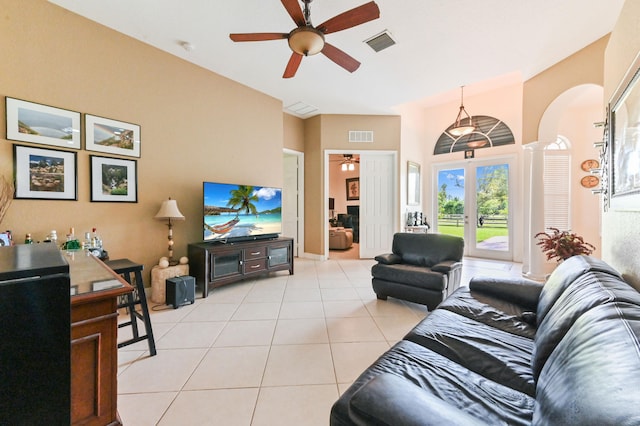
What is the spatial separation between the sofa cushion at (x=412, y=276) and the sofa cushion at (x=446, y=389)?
60.5 inches

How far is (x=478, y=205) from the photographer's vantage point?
5.91 meters

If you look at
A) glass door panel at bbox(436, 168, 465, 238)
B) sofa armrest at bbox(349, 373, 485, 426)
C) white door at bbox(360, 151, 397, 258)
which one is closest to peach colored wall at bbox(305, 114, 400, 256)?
white door at bbox(360, 151, 397, 258)

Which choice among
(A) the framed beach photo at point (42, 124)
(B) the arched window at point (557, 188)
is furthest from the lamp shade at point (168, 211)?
(B) the arched window at point (557, 188)

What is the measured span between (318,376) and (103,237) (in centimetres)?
288

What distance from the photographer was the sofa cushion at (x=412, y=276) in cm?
277

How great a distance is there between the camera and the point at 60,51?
2664mm

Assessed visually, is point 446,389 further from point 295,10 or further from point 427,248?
point 295,10

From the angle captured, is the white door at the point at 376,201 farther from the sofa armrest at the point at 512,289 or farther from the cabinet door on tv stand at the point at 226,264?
the sofa armrest at the point at 512,289

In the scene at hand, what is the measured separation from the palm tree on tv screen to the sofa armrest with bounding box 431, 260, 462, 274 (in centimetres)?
274

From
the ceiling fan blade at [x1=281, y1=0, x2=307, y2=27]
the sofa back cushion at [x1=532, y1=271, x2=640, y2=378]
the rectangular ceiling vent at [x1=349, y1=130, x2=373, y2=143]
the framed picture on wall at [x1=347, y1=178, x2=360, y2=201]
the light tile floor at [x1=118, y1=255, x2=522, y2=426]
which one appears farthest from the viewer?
the framed picture on wall at [x1=347, y1=178, x2=360, y2=201]

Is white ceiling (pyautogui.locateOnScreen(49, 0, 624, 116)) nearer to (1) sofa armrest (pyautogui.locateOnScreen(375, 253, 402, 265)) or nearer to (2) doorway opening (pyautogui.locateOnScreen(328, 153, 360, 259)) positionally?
(1) sofa armrest (pyautogui.locateOnScreen(375, 253, 402, 265))

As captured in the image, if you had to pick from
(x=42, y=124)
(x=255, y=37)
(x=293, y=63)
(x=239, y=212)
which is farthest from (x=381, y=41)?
(x=42, y=124)

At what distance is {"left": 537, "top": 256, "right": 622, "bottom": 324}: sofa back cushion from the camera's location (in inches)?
56.9

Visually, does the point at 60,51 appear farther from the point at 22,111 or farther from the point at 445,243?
the point at 445,243
